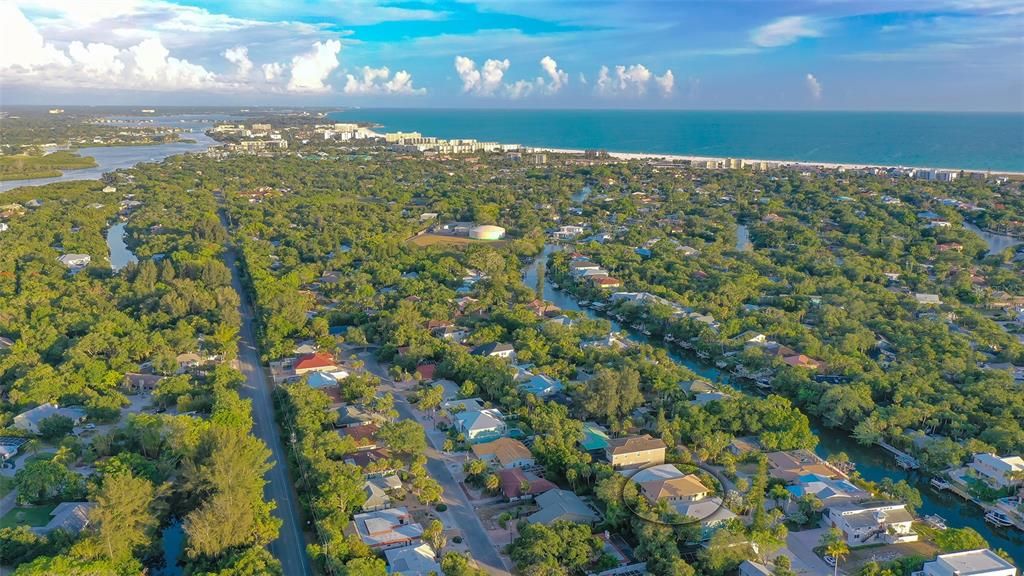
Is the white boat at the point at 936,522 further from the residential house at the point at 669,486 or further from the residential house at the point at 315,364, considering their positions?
the residential house at the point at 315,364

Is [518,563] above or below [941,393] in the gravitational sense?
below

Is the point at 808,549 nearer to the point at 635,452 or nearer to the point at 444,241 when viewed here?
the point at 635,452

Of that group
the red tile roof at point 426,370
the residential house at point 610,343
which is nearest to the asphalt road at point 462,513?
the red tile roof at point 426,370

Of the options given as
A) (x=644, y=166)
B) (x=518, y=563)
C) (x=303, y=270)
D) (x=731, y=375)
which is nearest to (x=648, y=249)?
(x=731, y=375)

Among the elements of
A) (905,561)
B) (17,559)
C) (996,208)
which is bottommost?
(17,559)

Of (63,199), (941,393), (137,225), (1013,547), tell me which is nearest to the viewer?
(1013,547)

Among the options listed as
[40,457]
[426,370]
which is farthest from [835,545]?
[40,457]

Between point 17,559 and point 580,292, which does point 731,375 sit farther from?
point 17,559
